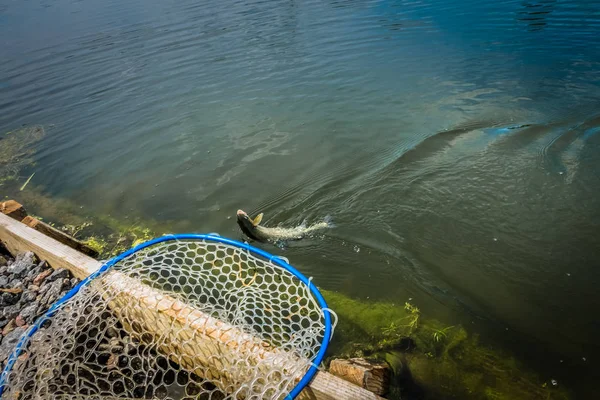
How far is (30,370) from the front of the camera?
2869 mm

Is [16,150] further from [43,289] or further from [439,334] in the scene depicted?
[439,334]

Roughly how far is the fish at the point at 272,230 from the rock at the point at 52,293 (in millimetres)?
1980

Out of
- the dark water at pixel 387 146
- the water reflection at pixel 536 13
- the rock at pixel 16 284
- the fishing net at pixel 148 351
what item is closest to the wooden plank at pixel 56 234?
the rock at pixel 16 284

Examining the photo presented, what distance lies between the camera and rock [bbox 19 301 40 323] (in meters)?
3.74

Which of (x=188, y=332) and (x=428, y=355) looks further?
(x=428, y=355)

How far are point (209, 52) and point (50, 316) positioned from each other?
11.8 meters

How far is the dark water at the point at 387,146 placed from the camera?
466 cm

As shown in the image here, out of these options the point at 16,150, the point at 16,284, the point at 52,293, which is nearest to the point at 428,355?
the point at 52,293

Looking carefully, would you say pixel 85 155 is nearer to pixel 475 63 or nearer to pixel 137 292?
pixel 137 292

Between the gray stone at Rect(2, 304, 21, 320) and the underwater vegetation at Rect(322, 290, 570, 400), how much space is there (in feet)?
10.1

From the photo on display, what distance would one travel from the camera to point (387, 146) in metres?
7.32

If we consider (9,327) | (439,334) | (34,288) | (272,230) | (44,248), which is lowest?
(439,334)

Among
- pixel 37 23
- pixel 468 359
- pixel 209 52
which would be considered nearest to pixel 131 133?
pixel 209 52

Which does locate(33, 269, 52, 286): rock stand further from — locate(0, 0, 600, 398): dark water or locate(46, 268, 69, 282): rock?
locate(0, 0, 600, 398): dark water
